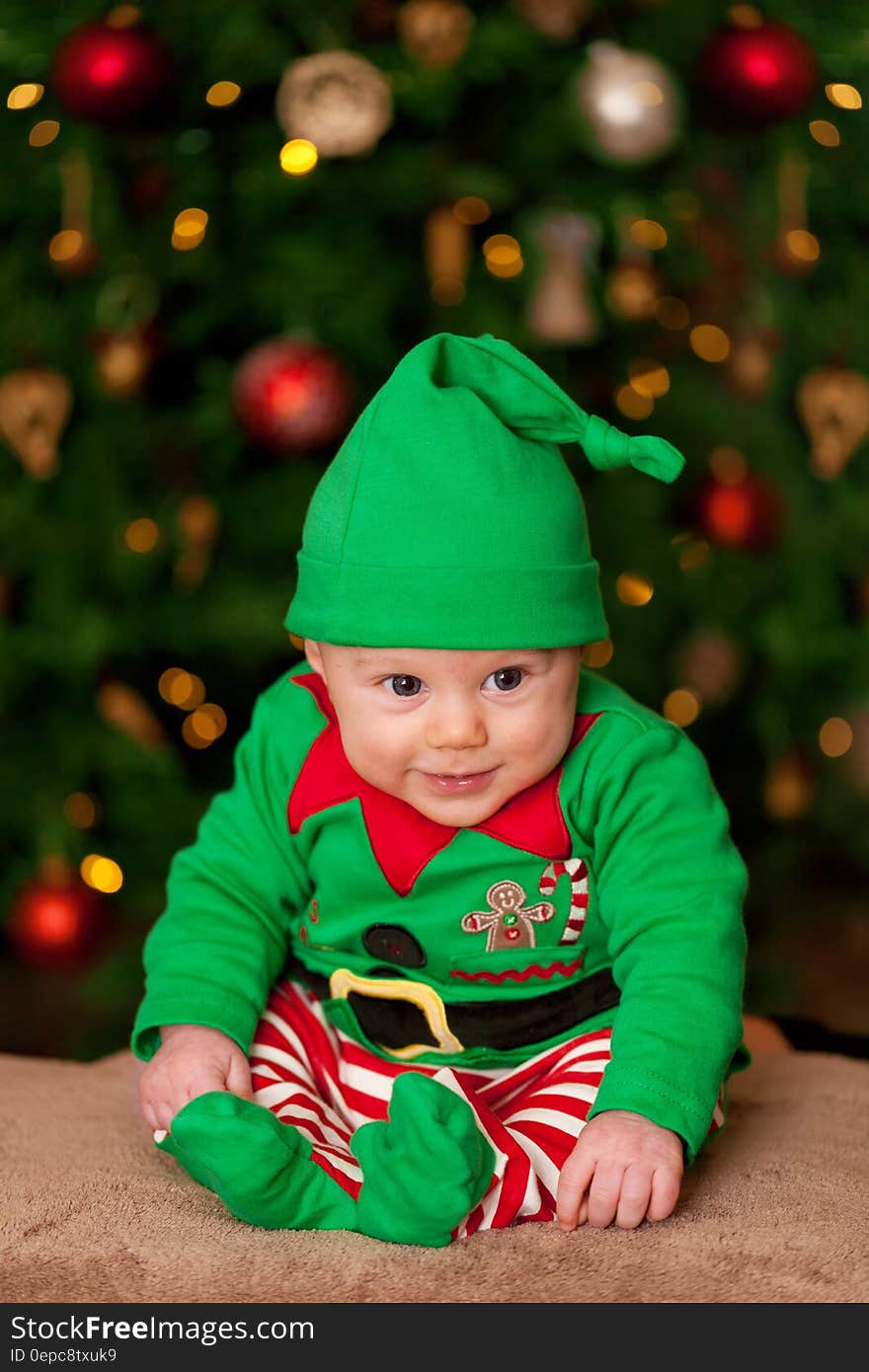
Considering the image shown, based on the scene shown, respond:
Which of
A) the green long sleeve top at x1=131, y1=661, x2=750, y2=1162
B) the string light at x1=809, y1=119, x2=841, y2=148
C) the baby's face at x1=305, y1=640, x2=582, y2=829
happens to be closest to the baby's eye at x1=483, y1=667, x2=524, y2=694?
the baby's face at x1=305, y1=640, x2=582, y2=829

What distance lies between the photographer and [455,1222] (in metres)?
0.94

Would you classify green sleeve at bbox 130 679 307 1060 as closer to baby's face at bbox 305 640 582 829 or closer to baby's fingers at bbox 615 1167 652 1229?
baby's face at bbox 305 640 582 829

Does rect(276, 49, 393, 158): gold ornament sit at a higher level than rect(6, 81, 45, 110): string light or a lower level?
higher

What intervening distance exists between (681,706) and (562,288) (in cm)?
65

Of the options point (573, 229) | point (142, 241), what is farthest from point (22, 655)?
point (573, 229)

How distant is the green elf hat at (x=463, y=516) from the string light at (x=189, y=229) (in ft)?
3.23

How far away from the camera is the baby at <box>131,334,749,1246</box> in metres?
0.99

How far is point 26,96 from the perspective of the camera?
1.97 metres

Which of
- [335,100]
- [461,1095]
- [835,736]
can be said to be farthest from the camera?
[835,736]

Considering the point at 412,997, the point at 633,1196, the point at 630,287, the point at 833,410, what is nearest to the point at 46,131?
the point at 630,287

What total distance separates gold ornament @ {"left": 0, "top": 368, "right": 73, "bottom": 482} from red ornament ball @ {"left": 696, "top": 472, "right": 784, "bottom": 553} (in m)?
0.88

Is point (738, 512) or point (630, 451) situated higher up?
point (630, 451)

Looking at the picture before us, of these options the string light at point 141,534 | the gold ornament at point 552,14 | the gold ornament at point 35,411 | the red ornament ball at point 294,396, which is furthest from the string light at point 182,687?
the gold ornament at point 552,14

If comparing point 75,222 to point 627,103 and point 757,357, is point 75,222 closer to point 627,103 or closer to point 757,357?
point 627,103
